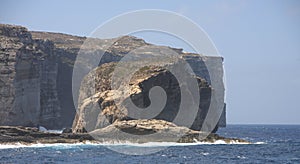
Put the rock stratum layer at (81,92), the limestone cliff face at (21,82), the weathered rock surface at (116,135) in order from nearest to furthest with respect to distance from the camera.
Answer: the weathered rock surface at (116,135), the rock stratum layer at (81,92), the limestone cliff face at (21,82)

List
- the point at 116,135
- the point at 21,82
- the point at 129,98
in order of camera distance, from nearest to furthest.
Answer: the point at 116,135 → the point at 129,98 → the point at 21,82

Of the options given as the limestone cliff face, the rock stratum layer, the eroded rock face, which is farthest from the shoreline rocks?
the limestone cliff face

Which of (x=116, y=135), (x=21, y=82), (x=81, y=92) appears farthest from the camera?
(x=21, y=82)

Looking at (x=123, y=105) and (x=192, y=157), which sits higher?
(x=123, y=105)

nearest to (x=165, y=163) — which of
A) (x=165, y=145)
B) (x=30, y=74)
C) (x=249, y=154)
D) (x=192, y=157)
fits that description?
(x=192, y=157)

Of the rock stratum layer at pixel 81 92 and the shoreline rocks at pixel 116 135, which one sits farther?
the rock stratum layer at pixel 81 92

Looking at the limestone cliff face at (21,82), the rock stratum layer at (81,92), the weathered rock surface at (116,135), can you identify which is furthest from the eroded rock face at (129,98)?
the limestone cliff face at (21,82)

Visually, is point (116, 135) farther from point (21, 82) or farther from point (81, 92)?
point (21, 82)

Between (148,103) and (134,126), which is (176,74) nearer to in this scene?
(148,103)

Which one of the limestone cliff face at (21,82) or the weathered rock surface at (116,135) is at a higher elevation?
the limestone cliff face at (21,82)

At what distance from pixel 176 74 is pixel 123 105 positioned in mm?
18390

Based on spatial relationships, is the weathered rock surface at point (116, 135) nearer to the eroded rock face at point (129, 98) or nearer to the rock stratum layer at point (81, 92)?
the rock stratum layer at point (81, 92)

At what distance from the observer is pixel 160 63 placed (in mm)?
139375

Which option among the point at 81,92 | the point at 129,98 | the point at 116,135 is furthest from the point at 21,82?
the point at 116,135
